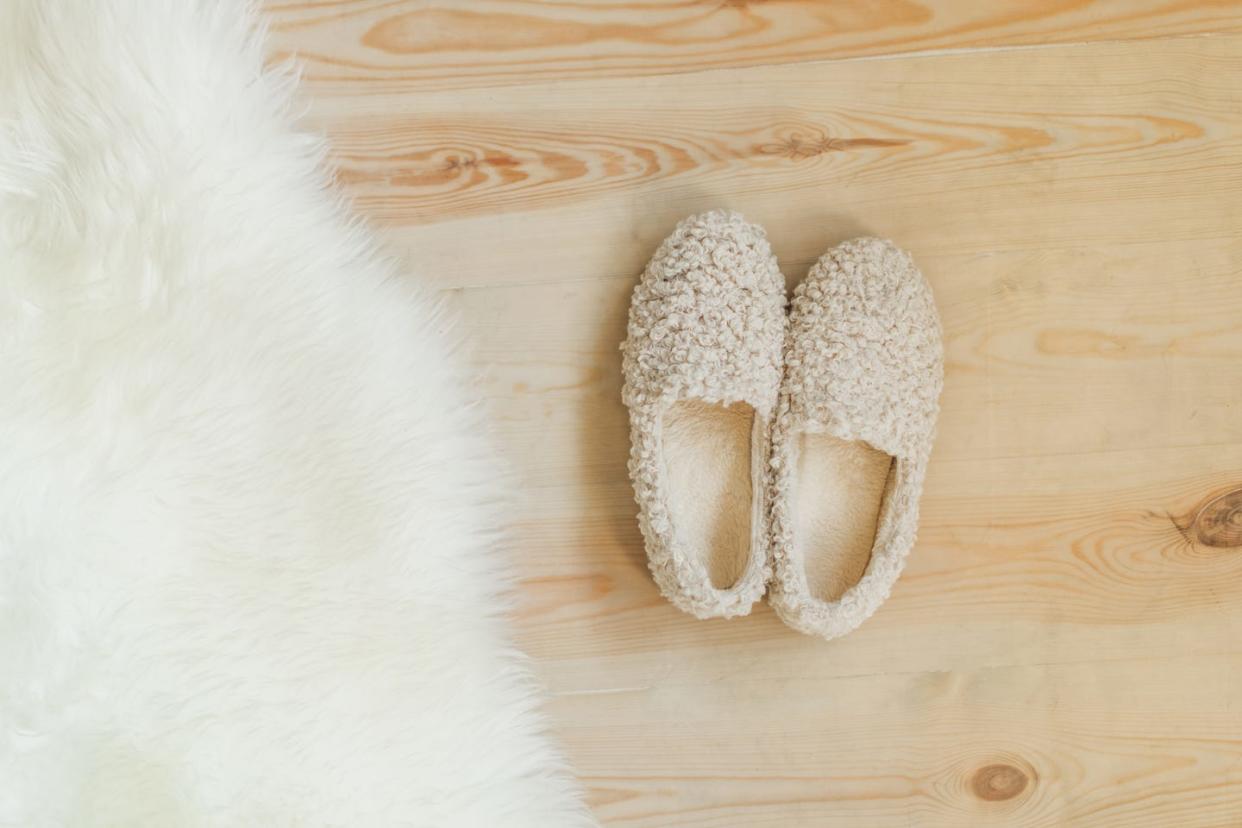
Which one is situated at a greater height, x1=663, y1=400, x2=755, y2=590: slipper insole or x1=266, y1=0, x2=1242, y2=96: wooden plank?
x1=266, y1=0, x2=1242, y2=96: wooden plank

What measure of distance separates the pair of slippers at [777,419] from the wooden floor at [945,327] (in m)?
0.06

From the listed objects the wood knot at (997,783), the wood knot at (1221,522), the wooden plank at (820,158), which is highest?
the wooden plank at (820,158)

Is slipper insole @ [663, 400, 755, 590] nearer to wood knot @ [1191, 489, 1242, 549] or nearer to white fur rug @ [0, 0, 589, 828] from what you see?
white fur rug @ [0, 0, 589, 828]

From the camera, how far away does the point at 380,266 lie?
906mm

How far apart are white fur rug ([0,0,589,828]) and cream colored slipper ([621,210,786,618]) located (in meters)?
0.18

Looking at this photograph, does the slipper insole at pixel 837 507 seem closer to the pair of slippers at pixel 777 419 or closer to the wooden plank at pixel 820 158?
the pair of slippers at pixel 777 419

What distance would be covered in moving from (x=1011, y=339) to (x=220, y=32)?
81 centimetres

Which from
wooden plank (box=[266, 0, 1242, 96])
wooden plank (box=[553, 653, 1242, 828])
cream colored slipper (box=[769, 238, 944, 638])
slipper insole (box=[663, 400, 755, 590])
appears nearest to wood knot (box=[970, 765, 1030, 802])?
wooden plank (box=[553, 653, 1242, 828])

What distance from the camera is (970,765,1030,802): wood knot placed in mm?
923

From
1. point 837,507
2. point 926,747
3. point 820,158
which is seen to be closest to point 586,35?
point 820,158

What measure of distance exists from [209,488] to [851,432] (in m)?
0.58

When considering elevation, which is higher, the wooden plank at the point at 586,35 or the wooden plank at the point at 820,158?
the wooden plank at the point at 586,35

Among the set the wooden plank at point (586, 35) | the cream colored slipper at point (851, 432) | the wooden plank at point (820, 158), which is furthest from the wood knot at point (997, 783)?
the wooden plank at point (586, 35)

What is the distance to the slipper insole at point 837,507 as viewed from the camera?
90 centimetres
